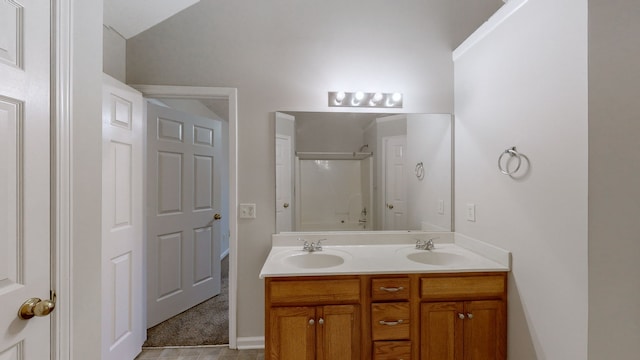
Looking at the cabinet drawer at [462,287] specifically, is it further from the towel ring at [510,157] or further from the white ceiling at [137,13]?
the white ceiling at [137,13]

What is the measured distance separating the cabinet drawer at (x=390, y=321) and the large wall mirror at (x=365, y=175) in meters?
0.67

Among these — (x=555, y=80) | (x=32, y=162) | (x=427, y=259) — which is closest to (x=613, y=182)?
(x=555, y=80)

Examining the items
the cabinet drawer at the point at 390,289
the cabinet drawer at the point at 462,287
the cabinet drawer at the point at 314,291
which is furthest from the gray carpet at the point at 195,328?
the cabinet drawer at the point at 462,287

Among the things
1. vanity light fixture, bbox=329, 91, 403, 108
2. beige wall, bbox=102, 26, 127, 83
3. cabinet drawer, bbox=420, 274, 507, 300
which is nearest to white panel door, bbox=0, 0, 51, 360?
beige wall, bbox=102, 26, 127, 83

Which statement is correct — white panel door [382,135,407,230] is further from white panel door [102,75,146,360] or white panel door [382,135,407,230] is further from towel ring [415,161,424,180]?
white panel door [102,75,146,360]

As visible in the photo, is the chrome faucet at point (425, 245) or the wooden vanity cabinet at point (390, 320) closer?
the wooden vanity cabinet at point (390, 320)

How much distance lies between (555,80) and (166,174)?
107 inches

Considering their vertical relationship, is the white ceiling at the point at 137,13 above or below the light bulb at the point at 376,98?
above

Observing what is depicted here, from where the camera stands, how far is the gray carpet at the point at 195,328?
204 centimetres

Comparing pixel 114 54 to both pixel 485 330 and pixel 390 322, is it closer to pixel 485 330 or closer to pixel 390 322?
pixel 390 322

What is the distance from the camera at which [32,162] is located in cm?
83

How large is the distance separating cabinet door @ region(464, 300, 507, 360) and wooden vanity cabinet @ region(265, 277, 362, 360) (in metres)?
0.65

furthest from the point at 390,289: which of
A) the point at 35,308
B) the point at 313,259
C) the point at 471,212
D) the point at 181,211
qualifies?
the point at 181,211

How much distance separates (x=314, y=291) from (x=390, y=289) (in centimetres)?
44
